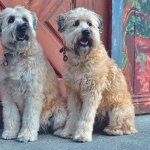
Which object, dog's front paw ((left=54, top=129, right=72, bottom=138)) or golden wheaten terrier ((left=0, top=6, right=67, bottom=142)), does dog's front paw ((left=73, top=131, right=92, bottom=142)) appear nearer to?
dog's front paw ((left=54, top=129, right=72, bottom=138))

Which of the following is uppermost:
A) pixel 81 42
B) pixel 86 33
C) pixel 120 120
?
pixel 86 33

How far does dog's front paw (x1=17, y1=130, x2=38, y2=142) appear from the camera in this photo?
6.08 meters

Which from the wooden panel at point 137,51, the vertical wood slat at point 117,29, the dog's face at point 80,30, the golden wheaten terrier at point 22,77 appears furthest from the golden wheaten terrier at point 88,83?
the wooden panel at point 137,51

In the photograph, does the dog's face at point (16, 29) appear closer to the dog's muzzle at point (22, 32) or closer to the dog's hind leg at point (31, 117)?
the dog's muzzle at point (22, 32)

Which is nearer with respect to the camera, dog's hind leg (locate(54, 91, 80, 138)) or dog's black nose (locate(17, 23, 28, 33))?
dog's black nose (locate(17, 23, 28, 33))

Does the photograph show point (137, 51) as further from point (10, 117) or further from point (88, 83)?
point (10, 117)

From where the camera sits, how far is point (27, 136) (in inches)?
240

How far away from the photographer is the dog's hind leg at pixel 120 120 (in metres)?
6.48

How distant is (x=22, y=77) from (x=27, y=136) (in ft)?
2.47

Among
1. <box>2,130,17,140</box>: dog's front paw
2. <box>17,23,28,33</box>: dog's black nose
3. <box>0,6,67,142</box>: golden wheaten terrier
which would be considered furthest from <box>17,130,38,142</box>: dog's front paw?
<box>17,23,28,33</box>: dog's black nose

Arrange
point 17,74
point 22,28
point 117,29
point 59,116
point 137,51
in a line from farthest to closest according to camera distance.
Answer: point 137,51 → point 117,29 → point 59,116 → point 17,74 → point 22,28

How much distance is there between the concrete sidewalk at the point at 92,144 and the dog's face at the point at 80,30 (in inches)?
45.5

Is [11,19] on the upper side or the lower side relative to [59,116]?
upper

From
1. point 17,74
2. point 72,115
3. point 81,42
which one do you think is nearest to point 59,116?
point 72,115
